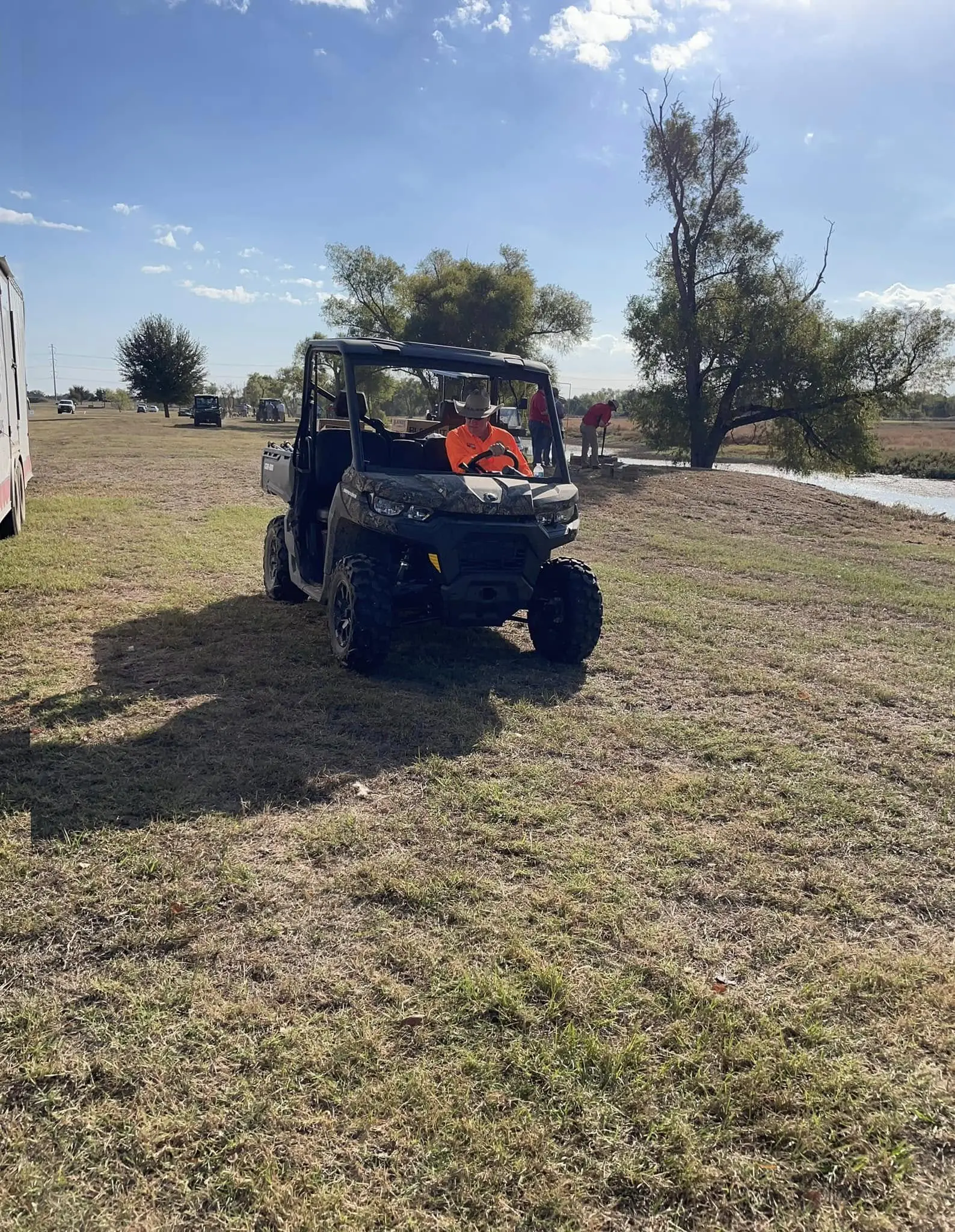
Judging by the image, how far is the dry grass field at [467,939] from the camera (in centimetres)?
200

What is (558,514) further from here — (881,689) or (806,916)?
(806,916)

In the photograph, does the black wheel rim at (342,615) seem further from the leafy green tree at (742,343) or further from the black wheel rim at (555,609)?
the leafy green tree at (742,343)

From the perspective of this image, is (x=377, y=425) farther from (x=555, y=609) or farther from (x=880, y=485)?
→ (x=880, y=485)

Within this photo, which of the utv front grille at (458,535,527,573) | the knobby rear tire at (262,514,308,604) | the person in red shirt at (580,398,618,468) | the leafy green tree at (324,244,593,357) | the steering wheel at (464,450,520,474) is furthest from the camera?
the leafy green tree at (324,244,593,357)

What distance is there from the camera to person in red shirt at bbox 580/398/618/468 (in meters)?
19.0

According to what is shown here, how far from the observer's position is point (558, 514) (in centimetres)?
551

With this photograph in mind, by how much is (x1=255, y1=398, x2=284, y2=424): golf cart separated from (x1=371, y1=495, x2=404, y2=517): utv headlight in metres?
53.3

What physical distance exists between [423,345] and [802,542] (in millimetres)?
10212

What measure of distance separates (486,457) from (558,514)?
0.75 meters

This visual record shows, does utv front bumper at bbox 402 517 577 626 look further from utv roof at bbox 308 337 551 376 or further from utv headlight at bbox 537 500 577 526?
utv roof at bbox 308 337 551 376

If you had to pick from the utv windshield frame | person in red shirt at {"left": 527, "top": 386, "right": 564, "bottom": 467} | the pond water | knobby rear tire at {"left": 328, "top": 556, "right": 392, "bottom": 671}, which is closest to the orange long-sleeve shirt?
the utv windshield frame

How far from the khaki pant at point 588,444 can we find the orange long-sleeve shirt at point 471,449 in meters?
14.1

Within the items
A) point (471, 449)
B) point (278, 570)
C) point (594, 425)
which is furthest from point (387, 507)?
point (594, 425)

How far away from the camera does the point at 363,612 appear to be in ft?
16.9
